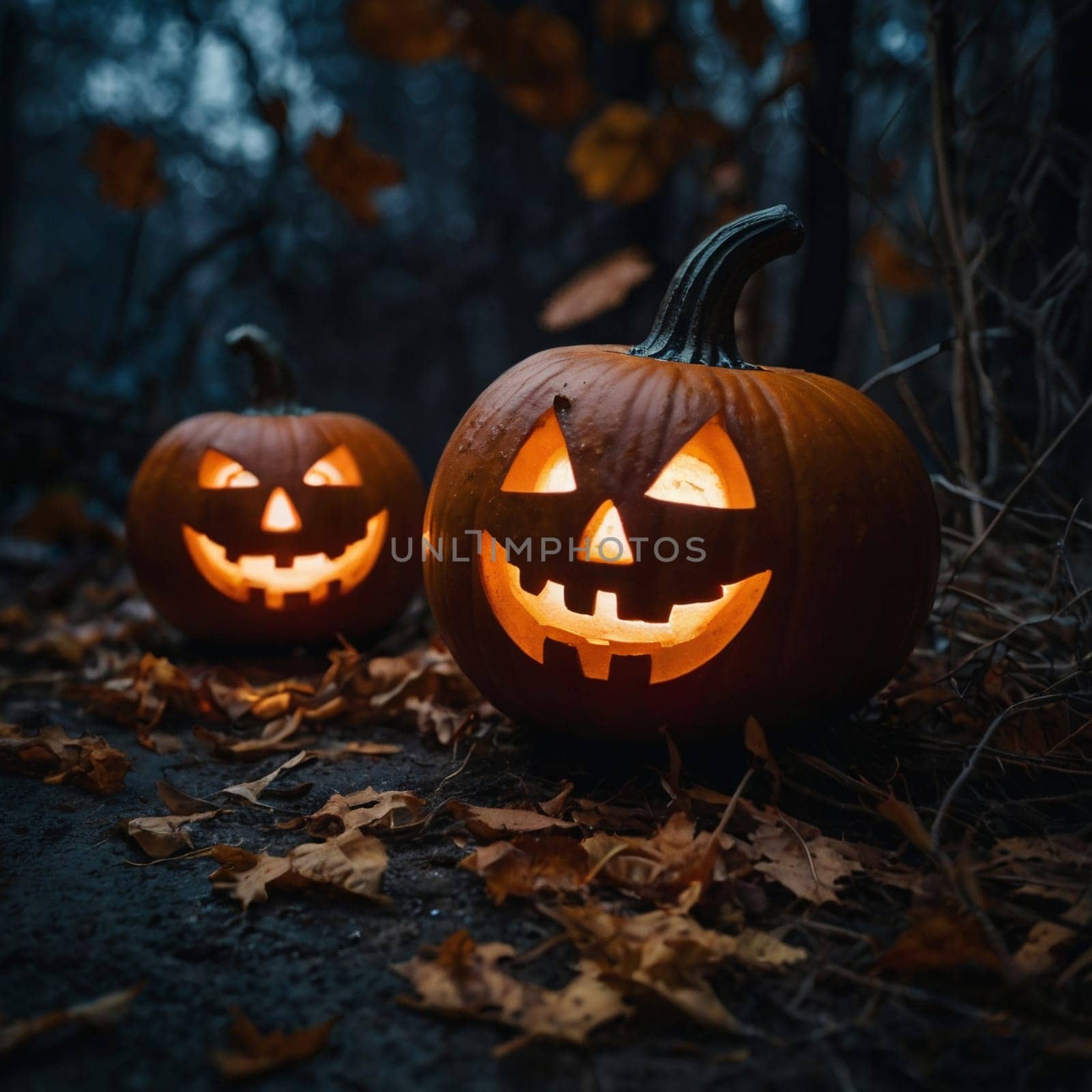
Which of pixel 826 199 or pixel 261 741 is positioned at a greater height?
pixel 826 199

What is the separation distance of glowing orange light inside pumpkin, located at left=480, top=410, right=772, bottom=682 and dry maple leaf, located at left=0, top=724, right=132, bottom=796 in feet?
3.10

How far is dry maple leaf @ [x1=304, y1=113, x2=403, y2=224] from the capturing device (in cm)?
396

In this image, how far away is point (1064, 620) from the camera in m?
2.29

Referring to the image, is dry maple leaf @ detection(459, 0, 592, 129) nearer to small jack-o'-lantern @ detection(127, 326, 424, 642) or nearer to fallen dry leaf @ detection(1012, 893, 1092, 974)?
small jack-o'-lantern @ detection(127, 326, 424, 642)

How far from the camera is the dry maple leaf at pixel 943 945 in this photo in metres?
1.27

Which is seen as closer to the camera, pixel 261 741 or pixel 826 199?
pixel 261 741

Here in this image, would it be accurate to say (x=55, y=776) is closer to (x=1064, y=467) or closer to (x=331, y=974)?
(x=331, y=974)

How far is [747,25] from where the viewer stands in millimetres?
3014

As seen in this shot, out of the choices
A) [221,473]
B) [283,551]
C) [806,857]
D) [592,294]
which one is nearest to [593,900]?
[806,857]

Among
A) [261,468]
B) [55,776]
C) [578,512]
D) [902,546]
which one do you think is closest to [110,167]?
[261,468]

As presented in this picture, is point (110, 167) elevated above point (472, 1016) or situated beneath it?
elevated above

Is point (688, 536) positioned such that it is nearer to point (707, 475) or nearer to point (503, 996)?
point (707, 475)

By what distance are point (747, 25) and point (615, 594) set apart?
2307mm

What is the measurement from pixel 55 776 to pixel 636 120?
10.7ft
